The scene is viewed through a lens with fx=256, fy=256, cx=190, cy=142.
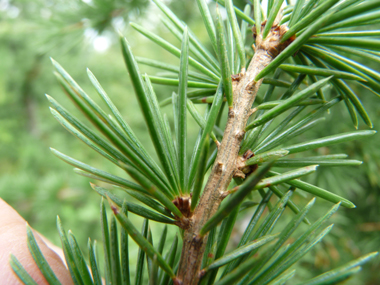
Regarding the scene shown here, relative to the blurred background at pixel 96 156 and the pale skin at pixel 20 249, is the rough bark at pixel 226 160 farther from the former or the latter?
the pale skin at pixel 20 249

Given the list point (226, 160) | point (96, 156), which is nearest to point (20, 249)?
point (226, 160)

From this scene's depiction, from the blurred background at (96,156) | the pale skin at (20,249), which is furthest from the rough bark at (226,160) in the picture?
the pale skin at (20,249)

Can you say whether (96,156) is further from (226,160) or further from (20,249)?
(226,160)

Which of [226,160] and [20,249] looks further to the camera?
[20,249]

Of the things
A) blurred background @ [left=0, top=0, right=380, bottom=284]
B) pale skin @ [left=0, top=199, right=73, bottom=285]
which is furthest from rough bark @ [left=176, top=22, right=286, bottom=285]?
pale skin @ [left=0, top=199, right=73, bottom=285]

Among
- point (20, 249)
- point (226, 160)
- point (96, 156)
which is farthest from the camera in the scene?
point (96, 156)

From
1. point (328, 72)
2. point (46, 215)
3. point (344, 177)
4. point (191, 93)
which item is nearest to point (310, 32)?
point (328, 72)

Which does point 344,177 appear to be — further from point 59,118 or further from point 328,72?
point 59,118

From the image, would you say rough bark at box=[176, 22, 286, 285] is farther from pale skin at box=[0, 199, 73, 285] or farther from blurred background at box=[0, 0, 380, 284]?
pale skin at box=[0, 199, 73, 285]
